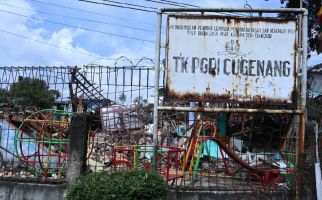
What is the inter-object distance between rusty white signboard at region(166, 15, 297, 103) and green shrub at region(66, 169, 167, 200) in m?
1.40

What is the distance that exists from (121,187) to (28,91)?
7009 millimetres

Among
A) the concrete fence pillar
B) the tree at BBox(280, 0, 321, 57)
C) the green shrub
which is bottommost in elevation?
the green shrub

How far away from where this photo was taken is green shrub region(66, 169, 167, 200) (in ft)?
19.4

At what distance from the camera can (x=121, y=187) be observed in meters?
5.94

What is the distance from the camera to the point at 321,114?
1271 centimetres

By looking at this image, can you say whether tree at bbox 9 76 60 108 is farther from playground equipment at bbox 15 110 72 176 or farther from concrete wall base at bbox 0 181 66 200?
concrete wall base at bbox 0 181 66 200

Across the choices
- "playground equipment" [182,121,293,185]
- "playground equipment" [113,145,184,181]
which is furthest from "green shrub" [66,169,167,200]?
"playground equipment" [182,121,293,185]

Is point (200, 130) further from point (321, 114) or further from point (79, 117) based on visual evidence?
point (321, 114)

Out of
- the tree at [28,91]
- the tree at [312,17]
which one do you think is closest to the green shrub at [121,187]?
the tree at [28,91]

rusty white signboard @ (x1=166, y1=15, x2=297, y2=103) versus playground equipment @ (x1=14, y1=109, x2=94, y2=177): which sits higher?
rusty white signboard @ (x1=166, y1=15, x2=297, y2=103)

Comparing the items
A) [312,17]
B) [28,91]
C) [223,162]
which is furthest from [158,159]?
[312,17]

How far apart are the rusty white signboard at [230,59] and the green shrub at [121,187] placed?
1.40m

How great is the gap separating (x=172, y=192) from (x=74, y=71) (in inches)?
184

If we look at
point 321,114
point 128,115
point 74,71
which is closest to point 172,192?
point 74,71
